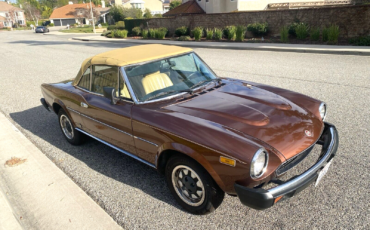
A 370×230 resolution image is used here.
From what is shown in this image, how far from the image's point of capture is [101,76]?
157 inches

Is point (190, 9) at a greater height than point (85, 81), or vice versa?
point (190, 9)

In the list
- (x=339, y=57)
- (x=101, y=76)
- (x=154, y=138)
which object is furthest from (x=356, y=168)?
(x=339, y=57)

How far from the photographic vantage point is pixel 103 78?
3.95 m

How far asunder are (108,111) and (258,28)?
1780cm

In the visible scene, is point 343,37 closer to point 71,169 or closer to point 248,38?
point 248,38

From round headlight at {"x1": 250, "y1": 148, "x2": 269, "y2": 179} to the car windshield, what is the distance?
1.45 meters

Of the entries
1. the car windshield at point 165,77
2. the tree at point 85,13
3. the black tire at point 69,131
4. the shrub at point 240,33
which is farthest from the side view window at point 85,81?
the tree at point 85,13

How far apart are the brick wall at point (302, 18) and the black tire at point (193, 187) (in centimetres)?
1608

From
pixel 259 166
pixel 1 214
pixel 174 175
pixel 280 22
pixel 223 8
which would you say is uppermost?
pixel 223 8

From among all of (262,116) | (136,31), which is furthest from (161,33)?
(262,116)

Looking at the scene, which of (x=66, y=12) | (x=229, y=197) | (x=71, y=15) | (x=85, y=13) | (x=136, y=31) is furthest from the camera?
(x=66, y=12)

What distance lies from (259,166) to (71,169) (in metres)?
2.83

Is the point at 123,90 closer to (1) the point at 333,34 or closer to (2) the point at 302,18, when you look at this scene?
(1) the point at 333,34

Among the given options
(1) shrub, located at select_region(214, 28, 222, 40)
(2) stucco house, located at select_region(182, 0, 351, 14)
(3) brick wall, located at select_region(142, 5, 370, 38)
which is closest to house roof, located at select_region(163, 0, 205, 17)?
(2) stucco house, located at select_region(182, 0, 351, 14)
